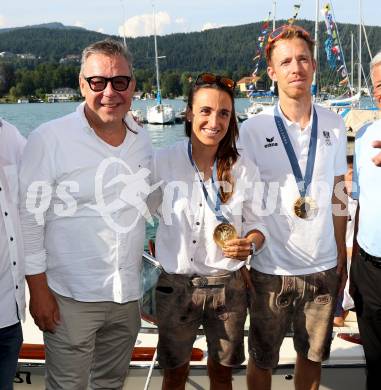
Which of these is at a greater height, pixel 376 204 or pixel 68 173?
pixel 68 173

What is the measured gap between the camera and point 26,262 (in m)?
2.48

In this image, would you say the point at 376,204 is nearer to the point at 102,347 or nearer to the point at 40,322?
the point at 102,347

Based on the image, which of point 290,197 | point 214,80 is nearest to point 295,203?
point 290,197

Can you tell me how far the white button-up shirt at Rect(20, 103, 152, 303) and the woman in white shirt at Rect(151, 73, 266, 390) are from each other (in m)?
0.21

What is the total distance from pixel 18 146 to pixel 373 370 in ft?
7.71

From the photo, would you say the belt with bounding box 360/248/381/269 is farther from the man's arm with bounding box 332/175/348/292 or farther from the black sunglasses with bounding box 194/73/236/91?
the black sunglasses with bounding box 194/73/236/91

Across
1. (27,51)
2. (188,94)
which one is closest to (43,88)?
(27,51)

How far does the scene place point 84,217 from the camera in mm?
2539

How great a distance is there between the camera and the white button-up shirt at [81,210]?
2439 mm

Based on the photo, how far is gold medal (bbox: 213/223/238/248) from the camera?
2.70 metres

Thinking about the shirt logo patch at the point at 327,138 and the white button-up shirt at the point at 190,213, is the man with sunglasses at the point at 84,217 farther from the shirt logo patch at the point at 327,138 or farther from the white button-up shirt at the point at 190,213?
the shirt logo patch at the point at 327,138

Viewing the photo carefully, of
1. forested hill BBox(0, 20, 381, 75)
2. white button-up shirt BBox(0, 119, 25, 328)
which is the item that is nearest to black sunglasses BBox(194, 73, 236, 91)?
white button-up shirt BBox(0, 119, 25, 328)

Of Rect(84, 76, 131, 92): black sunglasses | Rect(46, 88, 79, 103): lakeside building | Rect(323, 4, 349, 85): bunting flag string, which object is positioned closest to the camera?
Rect(84, 76, 131, 92): black sunglasses

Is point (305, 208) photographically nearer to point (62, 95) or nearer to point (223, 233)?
point (223, 233)
